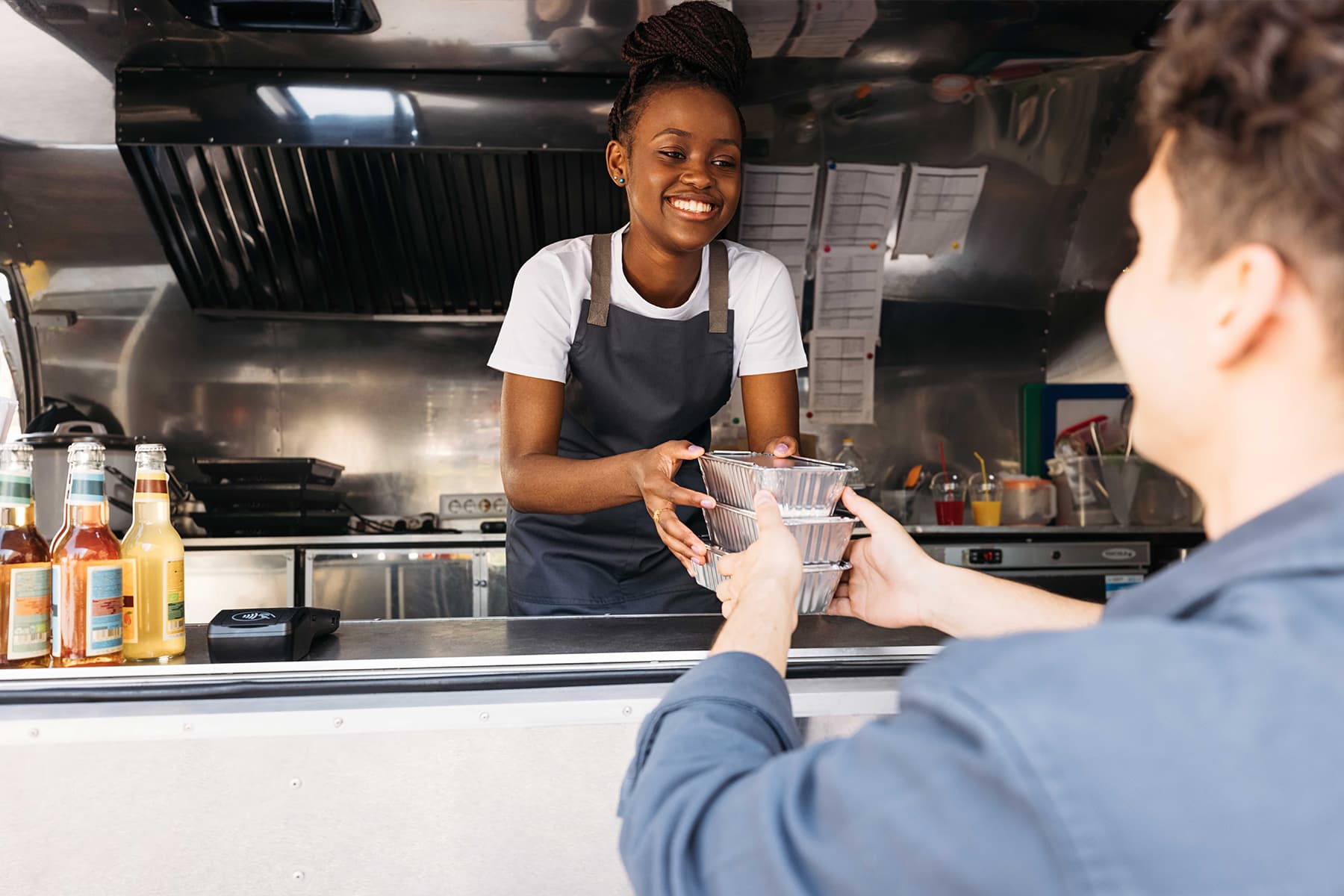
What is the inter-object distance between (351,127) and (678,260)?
5.51 feet

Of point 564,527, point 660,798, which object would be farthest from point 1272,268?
point 564,527

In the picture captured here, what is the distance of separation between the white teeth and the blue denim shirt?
4.41 feet

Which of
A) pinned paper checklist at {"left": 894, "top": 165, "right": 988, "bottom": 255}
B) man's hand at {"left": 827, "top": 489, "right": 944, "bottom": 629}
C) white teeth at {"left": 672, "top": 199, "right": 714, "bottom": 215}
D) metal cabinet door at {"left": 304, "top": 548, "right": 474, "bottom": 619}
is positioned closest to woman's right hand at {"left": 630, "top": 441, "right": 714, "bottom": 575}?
man's hand at {"left": 827, "top": 489, "right": 944, "bottom": 629}

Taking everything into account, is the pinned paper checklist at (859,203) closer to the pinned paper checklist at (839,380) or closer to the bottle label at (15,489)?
the pinned paper checklist at (839,380)

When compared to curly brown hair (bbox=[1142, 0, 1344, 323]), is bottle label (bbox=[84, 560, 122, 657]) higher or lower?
lower

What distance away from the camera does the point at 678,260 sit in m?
1.86

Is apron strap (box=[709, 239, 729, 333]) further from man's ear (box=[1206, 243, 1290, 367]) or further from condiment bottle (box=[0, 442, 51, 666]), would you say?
man's ear (box=[1206, 243, 1290, 367])

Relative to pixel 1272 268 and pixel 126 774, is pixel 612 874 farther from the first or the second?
pixel 1272 268

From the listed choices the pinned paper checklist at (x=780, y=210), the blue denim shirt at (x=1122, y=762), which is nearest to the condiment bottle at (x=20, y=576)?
the blue denim shirt at (x=1122, y=762)

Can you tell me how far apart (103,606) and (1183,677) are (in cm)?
108

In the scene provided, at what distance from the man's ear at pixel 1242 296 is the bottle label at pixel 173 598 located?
1061 mm

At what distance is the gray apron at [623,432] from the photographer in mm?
1904

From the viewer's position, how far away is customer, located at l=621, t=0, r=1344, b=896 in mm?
396

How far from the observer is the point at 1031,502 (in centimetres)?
353
